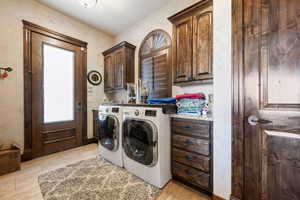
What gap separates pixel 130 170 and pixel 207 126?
1.24 metres

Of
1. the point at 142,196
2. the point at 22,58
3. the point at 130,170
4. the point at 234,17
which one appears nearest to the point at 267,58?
the point at 234,17

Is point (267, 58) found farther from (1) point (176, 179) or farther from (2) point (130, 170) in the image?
(2) point (130, 170)

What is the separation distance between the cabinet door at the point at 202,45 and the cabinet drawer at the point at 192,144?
2.66ft

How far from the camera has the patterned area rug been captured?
1.39 m

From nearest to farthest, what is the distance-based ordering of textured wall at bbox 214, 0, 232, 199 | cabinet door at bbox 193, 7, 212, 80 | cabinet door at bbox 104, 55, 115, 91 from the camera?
textured wall at bbox 214, 0, 232, 199, cabinet door at bbox 193, 7, 212, 80, cabinet door at bbox 104, 55, 115, 91

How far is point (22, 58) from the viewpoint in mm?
2270

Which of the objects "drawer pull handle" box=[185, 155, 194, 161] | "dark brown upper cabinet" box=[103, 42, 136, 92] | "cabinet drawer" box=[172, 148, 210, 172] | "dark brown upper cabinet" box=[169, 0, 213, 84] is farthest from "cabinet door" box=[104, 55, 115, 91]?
"drawer pull handle" box=[185, 155, 194, 161]

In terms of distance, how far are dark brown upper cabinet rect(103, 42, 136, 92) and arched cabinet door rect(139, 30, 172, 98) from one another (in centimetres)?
28

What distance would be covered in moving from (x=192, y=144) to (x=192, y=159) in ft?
0.55

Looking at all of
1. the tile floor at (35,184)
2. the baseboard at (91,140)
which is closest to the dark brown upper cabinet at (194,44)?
the tile floor at (35,184)

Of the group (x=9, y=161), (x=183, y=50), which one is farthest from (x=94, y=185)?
(x=183, y=50)

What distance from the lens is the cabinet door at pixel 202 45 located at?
1.65 metres

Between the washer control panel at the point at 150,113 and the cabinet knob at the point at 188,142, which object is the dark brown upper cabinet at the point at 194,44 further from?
the cabinet knob at the point at 188,142

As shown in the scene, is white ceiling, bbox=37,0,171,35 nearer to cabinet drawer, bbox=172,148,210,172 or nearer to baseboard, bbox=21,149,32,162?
cabinet drawer, bbox=172,148,210,172
